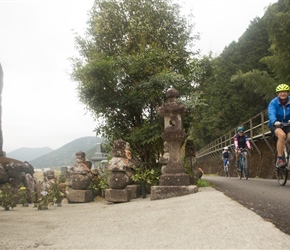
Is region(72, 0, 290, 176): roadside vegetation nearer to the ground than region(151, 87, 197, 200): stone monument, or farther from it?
farther from it

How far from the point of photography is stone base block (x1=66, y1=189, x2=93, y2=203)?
875 centimetres

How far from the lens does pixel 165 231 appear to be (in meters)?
3.56

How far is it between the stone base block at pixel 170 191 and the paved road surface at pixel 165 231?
156 cm

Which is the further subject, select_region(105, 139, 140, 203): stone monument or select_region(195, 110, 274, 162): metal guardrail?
select_region(195, 110, 274, 162): metal guardrail

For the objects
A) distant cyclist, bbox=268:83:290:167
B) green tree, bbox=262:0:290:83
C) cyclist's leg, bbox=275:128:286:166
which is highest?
green tree, bbox=262:0:290:83

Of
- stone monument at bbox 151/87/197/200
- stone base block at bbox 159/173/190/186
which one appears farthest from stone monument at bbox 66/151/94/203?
stone base block at bbox 159/173/190/186

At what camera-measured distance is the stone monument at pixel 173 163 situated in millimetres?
6715

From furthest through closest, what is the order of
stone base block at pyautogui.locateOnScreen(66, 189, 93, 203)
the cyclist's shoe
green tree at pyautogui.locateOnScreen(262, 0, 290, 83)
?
green tree at pyautogui.locateOnScreen(262, 0, 290, 83) < stone base block at pyautogui.locateOnScreen(66, 189, 93, 203) < the cyclist's shoe

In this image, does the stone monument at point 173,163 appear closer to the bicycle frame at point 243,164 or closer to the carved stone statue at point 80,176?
the carved stone statue at point 80,176

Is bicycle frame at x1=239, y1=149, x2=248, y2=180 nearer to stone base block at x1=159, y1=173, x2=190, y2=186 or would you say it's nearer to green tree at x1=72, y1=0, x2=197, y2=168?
green tree at x1=72, y1=0, x2=197, y2=168

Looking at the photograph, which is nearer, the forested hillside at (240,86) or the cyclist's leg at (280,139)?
the cyclist's leg at (280,139)

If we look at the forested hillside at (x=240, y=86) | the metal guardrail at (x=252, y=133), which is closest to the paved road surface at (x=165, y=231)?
the metal guardrail at (x=252, y=133)

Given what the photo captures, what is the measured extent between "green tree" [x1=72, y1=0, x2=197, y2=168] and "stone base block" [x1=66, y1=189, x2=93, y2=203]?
6.37 feet

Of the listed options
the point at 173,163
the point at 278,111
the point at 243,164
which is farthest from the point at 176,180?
the point at 243,164
